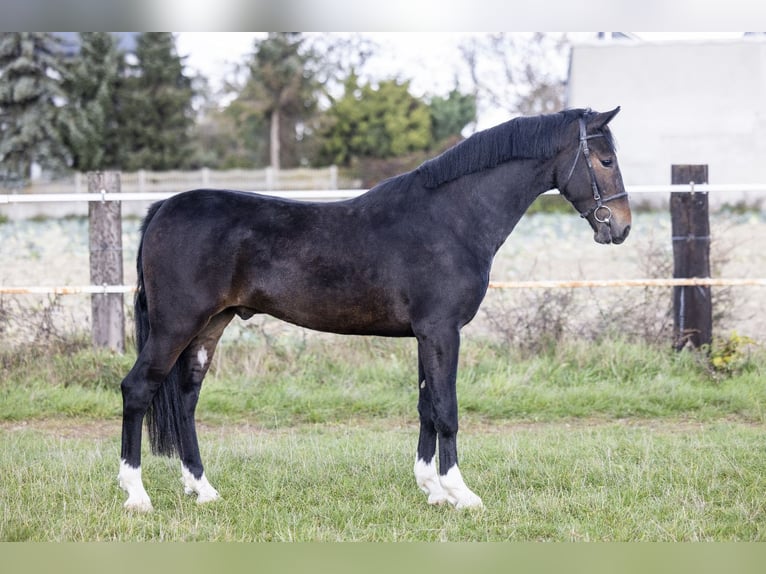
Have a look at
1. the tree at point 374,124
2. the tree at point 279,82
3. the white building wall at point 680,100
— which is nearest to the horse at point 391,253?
the white building wall at point 680,100

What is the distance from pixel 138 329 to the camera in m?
4.55

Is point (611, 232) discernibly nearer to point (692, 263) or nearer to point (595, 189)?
point (595, 189)

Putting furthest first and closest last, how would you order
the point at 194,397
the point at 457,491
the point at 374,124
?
1. the point at 374,124
2. the point at 194,397
3. the point at 457,491

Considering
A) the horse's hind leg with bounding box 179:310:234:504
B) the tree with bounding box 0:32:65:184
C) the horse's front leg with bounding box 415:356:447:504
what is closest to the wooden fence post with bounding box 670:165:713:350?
the horse's front leg with bounding box 415:356:447:504

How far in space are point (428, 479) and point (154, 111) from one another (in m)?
27.3

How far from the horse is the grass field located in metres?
0.38

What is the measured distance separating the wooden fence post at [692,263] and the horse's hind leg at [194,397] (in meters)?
4.27

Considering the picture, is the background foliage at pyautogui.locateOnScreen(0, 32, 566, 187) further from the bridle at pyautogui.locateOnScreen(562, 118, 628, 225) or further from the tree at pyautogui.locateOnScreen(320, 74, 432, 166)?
the bridle at pyautogui.locateOnScreen(562, 118, 628, 225)

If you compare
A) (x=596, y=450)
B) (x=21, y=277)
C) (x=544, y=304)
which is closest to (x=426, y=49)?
(x=21, y=277)

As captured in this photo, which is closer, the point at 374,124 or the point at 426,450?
the point at 426,450

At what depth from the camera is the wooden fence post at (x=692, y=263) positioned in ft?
22.6

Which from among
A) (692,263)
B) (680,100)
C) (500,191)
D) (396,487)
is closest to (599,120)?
(500,191)

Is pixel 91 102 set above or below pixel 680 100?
above

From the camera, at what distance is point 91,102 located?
27.9 m
